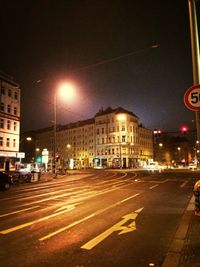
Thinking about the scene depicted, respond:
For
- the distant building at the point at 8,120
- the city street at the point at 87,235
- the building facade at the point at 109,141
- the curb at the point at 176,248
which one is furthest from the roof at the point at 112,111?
the curb at the point at 176,248

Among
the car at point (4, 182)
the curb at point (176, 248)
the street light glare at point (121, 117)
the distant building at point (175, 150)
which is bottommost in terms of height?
the curb at point (176, 248)

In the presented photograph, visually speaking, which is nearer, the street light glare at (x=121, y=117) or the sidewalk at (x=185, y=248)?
the sidewalk at (x=185, y=248)

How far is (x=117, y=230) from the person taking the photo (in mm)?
8008

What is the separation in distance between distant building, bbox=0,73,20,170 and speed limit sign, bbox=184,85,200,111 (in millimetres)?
43316

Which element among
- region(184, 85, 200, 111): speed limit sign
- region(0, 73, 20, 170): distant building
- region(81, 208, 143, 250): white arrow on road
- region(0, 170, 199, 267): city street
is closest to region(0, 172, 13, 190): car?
region(0, 170, 199, 267): city street

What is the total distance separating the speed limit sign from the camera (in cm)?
651

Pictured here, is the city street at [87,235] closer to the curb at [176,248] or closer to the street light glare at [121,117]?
the curb at [176,248]

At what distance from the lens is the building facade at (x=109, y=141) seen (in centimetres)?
9294

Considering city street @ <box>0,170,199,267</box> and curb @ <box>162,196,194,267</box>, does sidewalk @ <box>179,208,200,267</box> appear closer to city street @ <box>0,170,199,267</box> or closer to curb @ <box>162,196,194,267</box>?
curb @ <box>162,196,194,267</box>

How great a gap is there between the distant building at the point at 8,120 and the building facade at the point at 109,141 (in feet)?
107

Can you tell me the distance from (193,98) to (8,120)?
46.4 m

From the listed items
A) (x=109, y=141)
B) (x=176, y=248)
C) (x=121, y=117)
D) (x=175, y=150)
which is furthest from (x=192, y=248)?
(x=175, y=150)

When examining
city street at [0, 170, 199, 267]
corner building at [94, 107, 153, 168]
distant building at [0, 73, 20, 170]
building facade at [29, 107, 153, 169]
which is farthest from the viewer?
building facade at [29, 107, 153, 169]

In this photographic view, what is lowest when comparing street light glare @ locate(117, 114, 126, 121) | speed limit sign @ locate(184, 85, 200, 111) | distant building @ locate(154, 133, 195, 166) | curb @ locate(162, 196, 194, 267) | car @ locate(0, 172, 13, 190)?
curb @ locate(162, 196, 194, 267)
